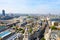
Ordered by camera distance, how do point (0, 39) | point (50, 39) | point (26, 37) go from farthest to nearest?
point (0, 39), point (50, 39), point (26, 37)

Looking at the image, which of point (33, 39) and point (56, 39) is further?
point (33, 39)

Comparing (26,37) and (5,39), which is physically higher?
(26,37)

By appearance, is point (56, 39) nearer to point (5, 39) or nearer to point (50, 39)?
point (50, 39)

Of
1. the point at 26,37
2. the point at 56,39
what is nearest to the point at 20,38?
the point at 26,37

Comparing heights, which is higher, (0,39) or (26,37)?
(26,37)

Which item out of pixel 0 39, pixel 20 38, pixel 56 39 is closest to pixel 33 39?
pixel 20 38

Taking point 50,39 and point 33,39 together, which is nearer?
point 50,39

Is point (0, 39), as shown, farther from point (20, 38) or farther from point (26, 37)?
point (26, 37)

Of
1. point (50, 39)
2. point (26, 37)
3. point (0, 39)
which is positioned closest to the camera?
point (26, 37)
